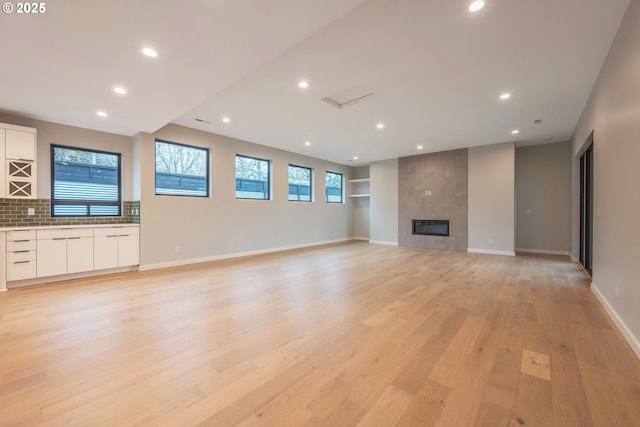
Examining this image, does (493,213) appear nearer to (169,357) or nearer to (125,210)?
(169,357)

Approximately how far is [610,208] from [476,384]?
262 cm

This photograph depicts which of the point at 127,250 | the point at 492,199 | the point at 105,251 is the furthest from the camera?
the point at 492,199

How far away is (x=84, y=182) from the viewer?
15.6 feet

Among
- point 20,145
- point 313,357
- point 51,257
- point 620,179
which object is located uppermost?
point 20,145

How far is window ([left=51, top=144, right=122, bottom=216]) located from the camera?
14.8ft

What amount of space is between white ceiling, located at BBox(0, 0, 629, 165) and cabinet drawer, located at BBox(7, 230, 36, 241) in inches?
71.1

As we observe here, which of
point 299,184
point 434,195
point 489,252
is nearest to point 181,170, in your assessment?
point 299,184

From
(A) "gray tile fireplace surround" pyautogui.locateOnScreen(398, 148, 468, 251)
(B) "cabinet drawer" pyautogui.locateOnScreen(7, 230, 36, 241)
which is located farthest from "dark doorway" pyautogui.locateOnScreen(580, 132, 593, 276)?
(B) "cabinet drawer" pyautogui.locateOnScreen(7, 230, 36, 241)

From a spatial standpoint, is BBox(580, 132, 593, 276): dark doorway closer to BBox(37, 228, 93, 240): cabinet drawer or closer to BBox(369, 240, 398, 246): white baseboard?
BBox(369, 240, 398, 246): white baseboard

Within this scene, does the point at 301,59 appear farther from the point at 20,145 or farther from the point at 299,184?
the point at 299,184

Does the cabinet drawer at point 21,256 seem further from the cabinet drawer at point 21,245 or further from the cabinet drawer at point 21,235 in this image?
the cabinet drawer at point 21,235

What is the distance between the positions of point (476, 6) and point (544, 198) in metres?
6.69

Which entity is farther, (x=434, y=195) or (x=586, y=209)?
(x=434, y=195)

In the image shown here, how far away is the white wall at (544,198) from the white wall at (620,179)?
403 centimetres
